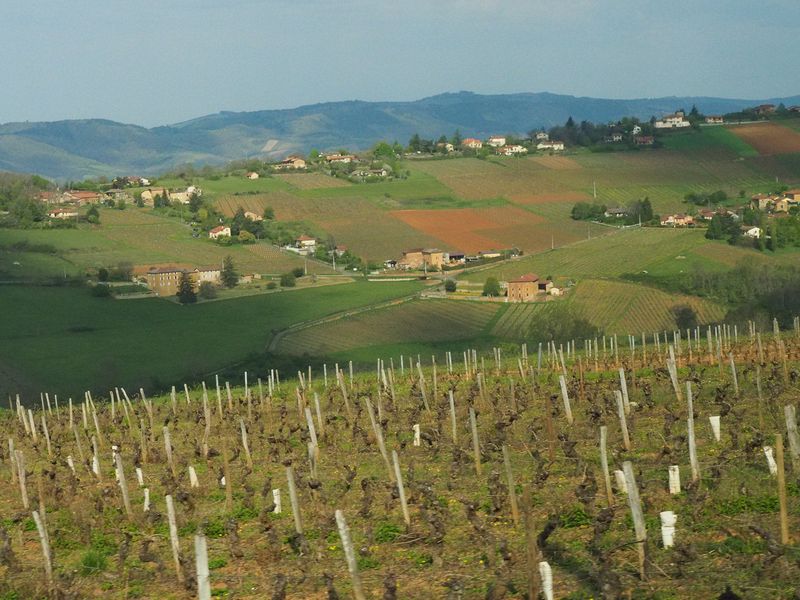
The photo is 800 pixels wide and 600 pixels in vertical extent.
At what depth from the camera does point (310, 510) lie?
49.3ft

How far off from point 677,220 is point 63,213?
46.5 metres

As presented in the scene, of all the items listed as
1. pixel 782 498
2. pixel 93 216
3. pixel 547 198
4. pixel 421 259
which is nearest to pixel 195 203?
pixel 93 216

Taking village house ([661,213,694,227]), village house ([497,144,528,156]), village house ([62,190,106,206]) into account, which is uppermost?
village house ([497,144,528,156])

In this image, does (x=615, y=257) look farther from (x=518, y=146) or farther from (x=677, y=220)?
(x=518, y=146)

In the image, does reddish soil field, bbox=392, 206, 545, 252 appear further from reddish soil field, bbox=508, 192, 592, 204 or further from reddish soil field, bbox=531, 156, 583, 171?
reddish soil field, bbox=531, 156, 583, 171

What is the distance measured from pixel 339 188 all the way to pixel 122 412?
275 ft

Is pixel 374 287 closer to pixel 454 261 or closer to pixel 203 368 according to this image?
pixel 454 261

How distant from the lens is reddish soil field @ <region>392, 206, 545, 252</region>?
88.4 metres

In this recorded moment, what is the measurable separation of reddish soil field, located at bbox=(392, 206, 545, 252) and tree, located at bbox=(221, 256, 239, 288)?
17.5 metres

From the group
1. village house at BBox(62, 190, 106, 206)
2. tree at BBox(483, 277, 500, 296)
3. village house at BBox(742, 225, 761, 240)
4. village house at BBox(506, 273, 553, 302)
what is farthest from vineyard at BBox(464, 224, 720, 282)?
village house at BBox(62, 190, 106, 206)

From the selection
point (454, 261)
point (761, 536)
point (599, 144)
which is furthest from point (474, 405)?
point (599, 144)

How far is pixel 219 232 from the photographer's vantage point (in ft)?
303

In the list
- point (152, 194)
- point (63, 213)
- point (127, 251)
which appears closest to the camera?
point (127, 251)

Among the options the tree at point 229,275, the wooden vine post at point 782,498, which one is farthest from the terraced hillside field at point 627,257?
the wooden vine post at point 782,498
